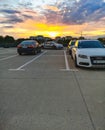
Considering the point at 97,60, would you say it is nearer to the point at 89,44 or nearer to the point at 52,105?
the point at 89,44

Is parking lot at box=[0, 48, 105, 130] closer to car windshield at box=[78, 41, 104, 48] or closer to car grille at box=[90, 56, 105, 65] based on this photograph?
car grille at box=[90, 56, 105, 65]

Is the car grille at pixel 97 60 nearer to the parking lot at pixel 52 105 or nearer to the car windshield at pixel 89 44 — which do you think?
the car windshield at pixel 89 44

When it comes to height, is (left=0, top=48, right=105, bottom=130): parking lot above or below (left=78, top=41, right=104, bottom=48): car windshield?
below

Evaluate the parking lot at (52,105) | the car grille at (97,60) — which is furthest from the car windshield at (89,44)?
the parking lot at (52,105)

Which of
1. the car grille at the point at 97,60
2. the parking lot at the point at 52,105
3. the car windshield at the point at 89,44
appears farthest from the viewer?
the car windshield at the point at 89,44

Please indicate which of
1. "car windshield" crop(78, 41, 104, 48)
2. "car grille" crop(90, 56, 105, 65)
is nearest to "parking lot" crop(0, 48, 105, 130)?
"car grille" crop(90, 56, 105, 65)

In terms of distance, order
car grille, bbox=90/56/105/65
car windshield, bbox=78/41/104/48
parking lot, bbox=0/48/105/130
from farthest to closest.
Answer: car windshield, bbox=78/41/104/48 < car grille, bbox=90/56/105/65 < parking lot, bbox=0/48/105/130

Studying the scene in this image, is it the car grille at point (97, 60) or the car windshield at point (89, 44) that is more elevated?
the car windshield at point (89, 44)

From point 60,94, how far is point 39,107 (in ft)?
4.30

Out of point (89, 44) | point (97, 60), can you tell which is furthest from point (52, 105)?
point (89, 44)

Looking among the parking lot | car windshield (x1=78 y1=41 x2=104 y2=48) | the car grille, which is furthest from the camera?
car windshield (x1=78 y1=41 x2=104 y2=48)

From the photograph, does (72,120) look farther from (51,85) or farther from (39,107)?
(51,85)

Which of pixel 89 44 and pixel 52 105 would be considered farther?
pixel 89 44

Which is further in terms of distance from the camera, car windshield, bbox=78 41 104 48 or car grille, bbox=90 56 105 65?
car windshield, bbox=78 41 104 48
